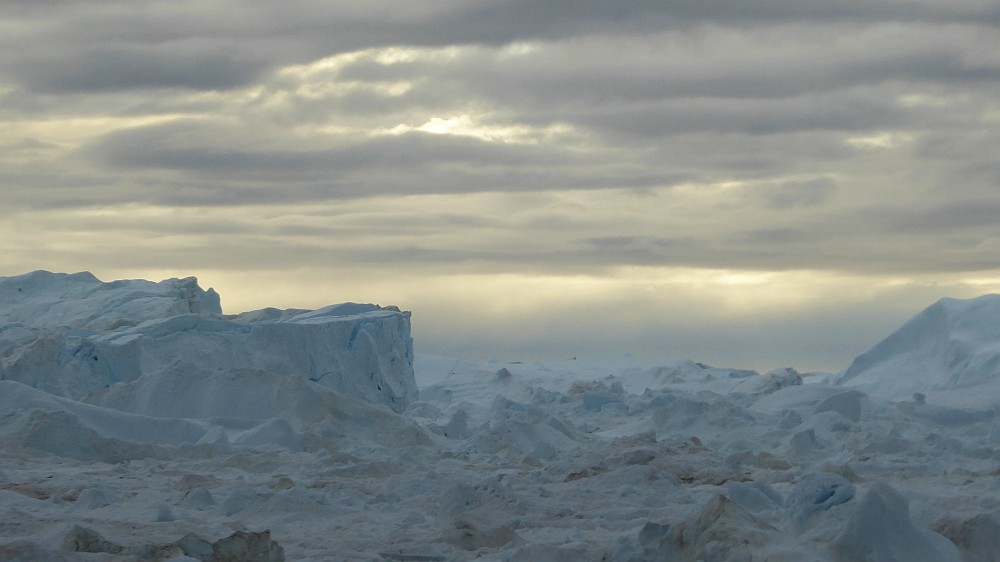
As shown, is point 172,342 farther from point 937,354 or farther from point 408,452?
point 937,354

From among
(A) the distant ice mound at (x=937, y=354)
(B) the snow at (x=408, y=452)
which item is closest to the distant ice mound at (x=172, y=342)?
(B) the snow at (x=408, y=452)

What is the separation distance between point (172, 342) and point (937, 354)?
804 inches

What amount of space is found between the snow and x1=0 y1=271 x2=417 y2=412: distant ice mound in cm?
7

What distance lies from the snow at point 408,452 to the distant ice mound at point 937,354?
74 mm

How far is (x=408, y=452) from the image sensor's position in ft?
63.7

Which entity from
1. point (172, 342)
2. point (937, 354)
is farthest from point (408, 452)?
point (937, 354)

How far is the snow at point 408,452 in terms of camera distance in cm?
989

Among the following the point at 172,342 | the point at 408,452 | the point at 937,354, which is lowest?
the point at 408,452

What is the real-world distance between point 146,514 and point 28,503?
1.43 metres

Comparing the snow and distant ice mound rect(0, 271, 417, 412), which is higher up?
distant ice mound rect(0, 271, 417, 412)

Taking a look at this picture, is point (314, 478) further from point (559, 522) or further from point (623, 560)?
point (623, 560)

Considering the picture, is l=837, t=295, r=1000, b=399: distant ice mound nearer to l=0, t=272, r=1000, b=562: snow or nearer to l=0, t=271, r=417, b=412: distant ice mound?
l=0, t=272, r=1000, b=562: snow

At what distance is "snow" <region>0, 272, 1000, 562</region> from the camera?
32.4 feet

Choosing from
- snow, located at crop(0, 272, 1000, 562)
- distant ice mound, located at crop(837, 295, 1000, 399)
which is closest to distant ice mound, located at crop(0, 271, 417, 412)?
snow, located at crop(0, 272, 1000, 562)
